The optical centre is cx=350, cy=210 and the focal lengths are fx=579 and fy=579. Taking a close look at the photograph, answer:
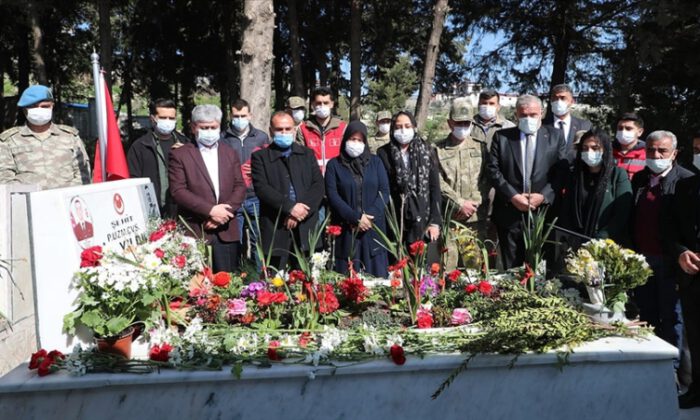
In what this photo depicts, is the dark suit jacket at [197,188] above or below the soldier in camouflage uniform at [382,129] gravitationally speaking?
below

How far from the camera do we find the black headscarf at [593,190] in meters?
4.18

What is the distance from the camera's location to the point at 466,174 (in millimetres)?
5223

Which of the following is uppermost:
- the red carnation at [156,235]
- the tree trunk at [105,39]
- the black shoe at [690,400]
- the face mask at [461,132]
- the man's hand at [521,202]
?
the tree trunk at [105,39]

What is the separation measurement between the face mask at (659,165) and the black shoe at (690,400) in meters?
1.46

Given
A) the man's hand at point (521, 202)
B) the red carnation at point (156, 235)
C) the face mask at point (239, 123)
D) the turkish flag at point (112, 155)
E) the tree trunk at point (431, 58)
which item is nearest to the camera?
the red carnation at point (156, 235)

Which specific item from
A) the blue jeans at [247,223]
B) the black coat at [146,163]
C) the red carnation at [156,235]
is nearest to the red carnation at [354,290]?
the red carnation at [156,235]

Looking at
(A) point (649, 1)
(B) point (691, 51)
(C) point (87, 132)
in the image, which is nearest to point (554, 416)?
(A) point (649, 1)

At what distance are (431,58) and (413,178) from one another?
5.53 meters

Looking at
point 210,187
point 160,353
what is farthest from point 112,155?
point 160,353

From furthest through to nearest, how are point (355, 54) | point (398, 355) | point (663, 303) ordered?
point (355, 54) < point (663, 303) < point (398, 355)

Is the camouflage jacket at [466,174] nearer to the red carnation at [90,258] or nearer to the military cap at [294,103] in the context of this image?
the military cap at [294,103]

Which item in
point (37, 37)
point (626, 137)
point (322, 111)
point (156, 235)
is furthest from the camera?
point (37, 37)

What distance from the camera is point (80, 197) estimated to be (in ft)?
10.4

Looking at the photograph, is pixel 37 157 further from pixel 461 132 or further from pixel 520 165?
pixel 520 165
